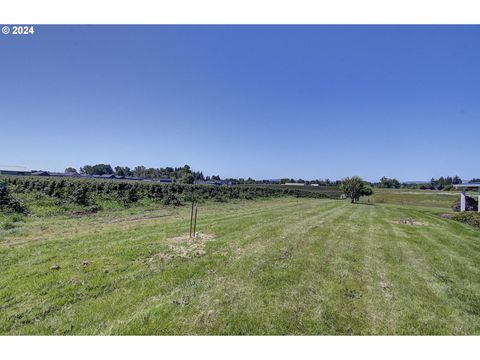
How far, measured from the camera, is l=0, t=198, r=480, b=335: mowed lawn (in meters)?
4.31

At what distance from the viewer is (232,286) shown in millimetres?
5738

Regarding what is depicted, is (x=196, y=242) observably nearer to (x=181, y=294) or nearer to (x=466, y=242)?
(x=181, y=294)

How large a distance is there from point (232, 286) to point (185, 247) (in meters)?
3.54

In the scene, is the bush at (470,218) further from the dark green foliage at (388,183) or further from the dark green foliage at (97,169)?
the dark green foliage at (97,169)

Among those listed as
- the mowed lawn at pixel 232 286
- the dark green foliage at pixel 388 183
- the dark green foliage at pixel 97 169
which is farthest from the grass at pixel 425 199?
the dark green foliage at pixel 97 169

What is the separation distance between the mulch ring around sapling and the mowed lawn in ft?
0.13

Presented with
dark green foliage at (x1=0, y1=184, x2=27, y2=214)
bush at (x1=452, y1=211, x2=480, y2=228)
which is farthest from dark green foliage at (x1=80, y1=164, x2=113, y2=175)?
bush at (x1=452, y1=211, x2=480, y2=228)

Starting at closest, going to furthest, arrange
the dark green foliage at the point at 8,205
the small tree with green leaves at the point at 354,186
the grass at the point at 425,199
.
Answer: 1. the dark green foliage at the point at 8,205
2. the small tree with green leaves at the point at 354,186
3. the grass at the point at 425,199

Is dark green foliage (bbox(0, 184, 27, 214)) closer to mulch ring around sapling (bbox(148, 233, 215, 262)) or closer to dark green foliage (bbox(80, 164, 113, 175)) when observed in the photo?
mulch ring around sapling (bbox(148, 233, 215, 262))

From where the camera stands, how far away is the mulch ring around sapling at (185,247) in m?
7.67

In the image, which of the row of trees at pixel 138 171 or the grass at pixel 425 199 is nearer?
the grass at pixel 425 199

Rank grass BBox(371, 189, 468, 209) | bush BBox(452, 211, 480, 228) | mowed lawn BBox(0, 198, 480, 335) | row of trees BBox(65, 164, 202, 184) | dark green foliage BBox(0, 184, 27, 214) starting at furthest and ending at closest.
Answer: row of trees BBox(65, 164, 202, 184) < grass BBox(371, 189, 468, 209) < bush BBox(452, 211, 480, 228) < dark green foliage BBox(0, 184, 27, 214) < mowed lawn BBox(0, 198, 480, 335)

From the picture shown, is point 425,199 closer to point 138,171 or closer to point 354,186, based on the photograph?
point 354,186

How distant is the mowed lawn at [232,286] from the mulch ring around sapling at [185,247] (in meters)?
0.04
